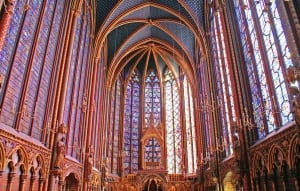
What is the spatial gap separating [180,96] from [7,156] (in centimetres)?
2289

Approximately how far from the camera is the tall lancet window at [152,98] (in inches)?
1235

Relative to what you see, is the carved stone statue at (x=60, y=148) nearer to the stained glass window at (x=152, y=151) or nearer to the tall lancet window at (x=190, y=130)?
the stained glass window at (x=152, y=151)

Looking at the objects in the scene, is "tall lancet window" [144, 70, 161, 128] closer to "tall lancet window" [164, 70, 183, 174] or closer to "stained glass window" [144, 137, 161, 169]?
"tall lancet window" [164, 70, 183, 174]

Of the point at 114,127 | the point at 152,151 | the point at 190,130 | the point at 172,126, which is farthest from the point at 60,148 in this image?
the point at 172,126

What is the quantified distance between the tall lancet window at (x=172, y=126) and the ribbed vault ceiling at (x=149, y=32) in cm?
195

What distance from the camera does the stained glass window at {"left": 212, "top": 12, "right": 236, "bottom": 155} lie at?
1678 cm

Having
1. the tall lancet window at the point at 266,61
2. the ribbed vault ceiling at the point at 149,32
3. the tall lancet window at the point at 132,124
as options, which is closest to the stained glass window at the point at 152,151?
the tall lancet window at the point at 132,124

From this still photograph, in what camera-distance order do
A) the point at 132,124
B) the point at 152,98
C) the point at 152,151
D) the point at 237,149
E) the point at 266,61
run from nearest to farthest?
the point at 266,61 < the point at 237,149 < the point at 152,151 < the point at 132,124 < the point at 152,98

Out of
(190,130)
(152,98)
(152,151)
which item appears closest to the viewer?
(190,130)

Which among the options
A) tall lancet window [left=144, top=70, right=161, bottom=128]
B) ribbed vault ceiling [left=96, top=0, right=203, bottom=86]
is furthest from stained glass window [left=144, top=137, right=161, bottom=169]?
ribbed vault ceiling [left=96, top=0, right=203, bottom=86]

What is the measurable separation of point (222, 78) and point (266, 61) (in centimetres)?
650

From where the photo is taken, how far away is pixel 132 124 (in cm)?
3061

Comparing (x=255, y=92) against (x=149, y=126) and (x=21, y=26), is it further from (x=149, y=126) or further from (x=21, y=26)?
(x=149, y=126)

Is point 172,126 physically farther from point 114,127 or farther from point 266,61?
point 266,61
